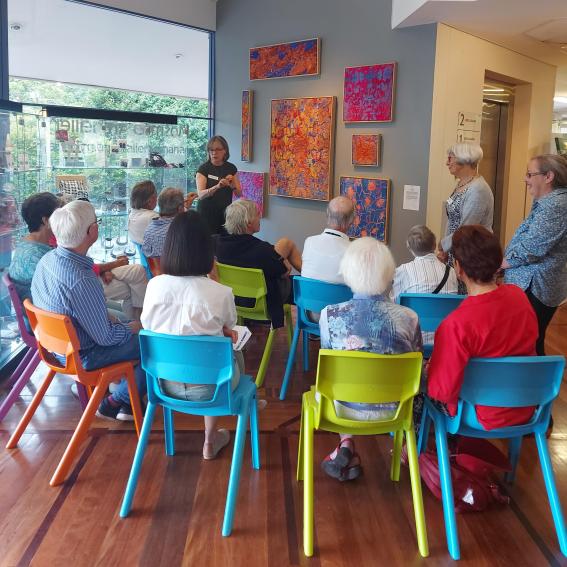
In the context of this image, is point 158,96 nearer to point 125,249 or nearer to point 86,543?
point 125,249

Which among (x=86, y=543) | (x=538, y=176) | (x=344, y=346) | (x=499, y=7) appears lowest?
(x=86, y=543)

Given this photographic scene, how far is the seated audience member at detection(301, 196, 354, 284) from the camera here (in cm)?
350

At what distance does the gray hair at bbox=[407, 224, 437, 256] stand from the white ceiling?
12.1 ft

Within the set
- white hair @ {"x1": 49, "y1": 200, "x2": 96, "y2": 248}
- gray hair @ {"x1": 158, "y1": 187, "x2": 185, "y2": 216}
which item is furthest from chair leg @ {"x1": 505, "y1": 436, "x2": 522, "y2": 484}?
gray hair @ {"x1": 158, "y1": 187, "x2": 185, "y2": 216}

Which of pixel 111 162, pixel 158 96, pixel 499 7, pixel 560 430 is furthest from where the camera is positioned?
pixel 158 96

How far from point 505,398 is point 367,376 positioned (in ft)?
1.66

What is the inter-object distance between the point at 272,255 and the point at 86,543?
76.9 inches

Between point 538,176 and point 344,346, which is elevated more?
point 538,176

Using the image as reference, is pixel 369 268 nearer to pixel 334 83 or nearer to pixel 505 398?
pixel 505 398

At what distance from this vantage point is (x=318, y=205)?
5.98 meters

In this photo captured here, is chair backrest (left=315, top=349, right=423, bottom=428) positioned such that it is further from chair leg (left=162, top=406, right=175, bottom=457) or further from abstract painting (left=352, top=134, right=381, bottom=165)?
abstract painting (left=352, top=134, right=381, bottom=165)

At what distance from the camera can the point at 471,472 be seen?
8.65 feet

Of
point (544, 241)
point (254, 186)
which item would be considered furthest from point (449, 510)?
point (254, 186)

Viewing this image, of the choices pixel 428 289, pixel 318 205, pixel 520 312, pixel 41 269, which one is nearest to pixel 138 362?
pixel 41 269
